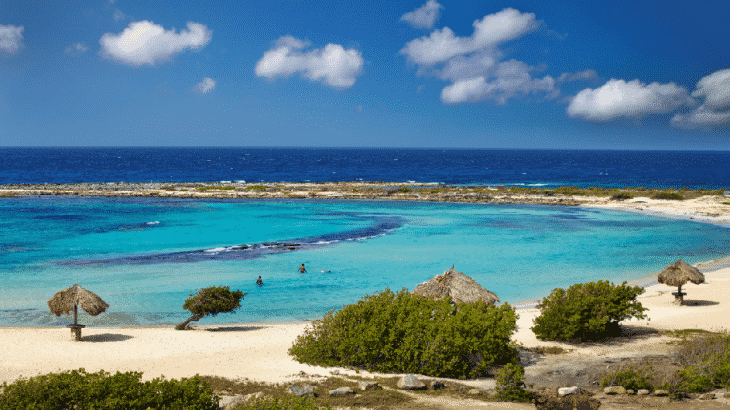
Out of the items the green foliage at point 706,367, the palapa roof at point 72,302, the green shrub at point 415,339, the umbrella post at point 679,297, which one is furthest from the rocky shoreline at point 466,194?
the palapa roof at point 72,302

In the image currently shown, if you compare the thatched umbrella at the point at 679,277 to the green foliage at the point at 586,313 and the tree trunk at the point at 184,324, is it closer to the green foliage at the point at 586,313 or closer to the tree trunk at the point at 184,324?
the green foliage at the point at 586,313

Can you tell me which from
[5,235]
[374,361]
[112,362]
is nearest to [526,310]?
[374,361]

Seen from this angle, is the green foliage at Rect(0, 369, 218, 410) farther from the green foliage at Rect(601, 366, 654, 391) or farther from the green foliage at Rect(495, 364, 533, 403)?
the green foliage at Rect(601, 366, 654, 391)

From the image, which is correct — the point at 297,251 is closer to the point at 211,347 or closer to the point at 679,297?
the point at 211,347

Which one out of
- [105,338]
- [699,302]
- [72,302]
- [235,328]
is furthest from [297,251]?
[699,302]

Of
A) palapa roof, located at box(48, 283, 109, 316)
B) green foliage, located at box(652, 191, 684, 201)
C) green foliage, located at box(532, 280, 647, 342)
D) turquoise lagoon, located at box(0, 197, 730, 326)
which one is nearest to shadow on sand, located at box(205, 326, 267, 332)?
turquoise lagoon, located at box(0, 197, 730, 326)
